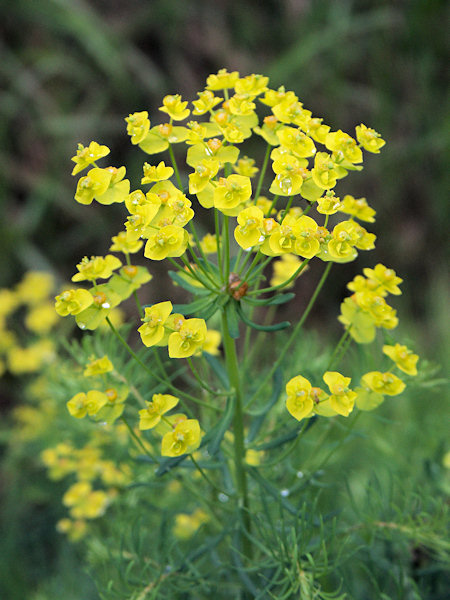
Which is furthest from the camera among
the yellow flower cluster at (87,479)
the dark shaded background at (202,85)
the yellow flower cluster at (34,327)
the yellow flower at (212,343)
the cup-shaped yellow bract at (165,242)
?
the dark shaded background at (202,85)

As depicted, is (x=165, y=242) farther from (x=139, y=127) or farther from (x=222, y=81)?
(x=222, y=81)

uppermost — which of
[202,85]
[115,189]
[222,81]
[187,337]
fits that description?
[202,85]

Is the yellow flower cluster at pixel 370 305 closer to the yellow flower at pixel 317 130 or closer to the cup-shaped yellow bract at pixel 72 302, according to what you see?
the yellow flower at pixel 317 130

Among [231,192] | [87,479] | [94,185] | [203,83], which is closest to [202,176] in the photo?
[231,192]

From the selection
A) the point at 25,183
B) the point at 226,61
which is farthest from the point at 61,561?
the point at 226,61

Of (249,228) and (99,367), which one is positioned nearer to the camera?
(249,228)

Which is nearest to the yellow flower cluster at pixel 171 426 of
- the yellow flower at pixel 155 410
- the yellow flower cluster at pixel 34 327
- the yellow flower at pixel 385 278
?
the yellow flower at pixel 155 410
